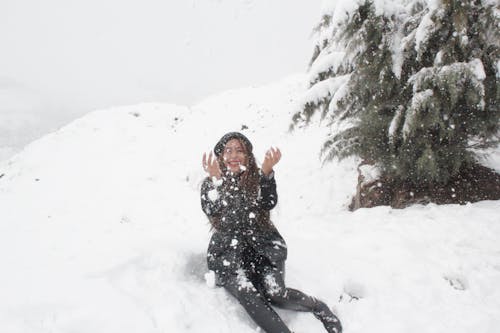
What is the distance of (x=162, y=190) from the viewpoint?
35.2ft

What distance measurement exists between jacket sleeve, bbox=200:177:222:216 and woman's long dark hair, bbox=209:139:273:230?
78 millimetres

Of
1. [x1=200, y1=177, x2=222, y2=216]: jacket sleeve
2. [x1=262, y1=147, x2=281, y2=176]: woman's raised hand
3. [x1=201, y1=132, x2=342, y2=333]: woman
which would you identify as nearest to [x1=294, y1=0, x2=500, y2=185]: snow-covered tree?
[x1=262, y1=147, x2=281, y2=176]: woman's raised hand

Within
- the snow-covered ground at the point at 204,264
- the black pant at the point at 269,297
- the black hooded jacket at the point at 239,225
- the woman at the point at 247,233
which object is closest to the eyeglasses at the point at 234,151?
the woman at the point at 247,233

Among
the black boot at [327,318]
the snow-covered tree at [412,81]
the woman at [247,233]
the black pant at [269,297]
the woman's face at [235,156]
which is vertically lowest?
the black boot at [327,318]

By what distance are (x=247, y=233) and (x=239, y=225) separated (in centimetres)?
12

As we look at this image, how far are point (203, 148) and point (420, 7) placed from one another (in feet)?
36.8

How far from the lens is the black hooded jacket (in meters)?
3.57

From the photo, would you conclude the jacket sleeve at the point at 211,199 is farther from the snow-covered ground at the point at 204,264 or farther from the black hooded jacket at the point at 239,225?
the snow-covered ground at the point at 204,264

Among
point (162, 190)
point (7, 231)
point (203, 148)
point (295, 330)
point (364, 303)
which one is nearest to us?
point (295, 330)

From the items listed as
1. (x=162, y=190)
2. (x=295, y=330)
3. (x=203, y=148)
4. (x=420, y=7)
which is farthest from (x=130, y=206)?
(x=420, y=7)

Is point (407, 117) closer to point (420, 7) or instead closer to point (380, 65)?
point (380, 65)

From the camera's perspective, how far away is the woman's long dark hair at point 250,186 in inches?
146

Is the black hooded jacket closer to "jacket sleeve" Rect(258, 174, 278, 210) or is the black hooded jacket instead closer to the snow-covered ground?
"jacket sleeve" Rect(258, 174, 278, 210)

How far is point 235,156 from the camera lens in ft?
12.6
